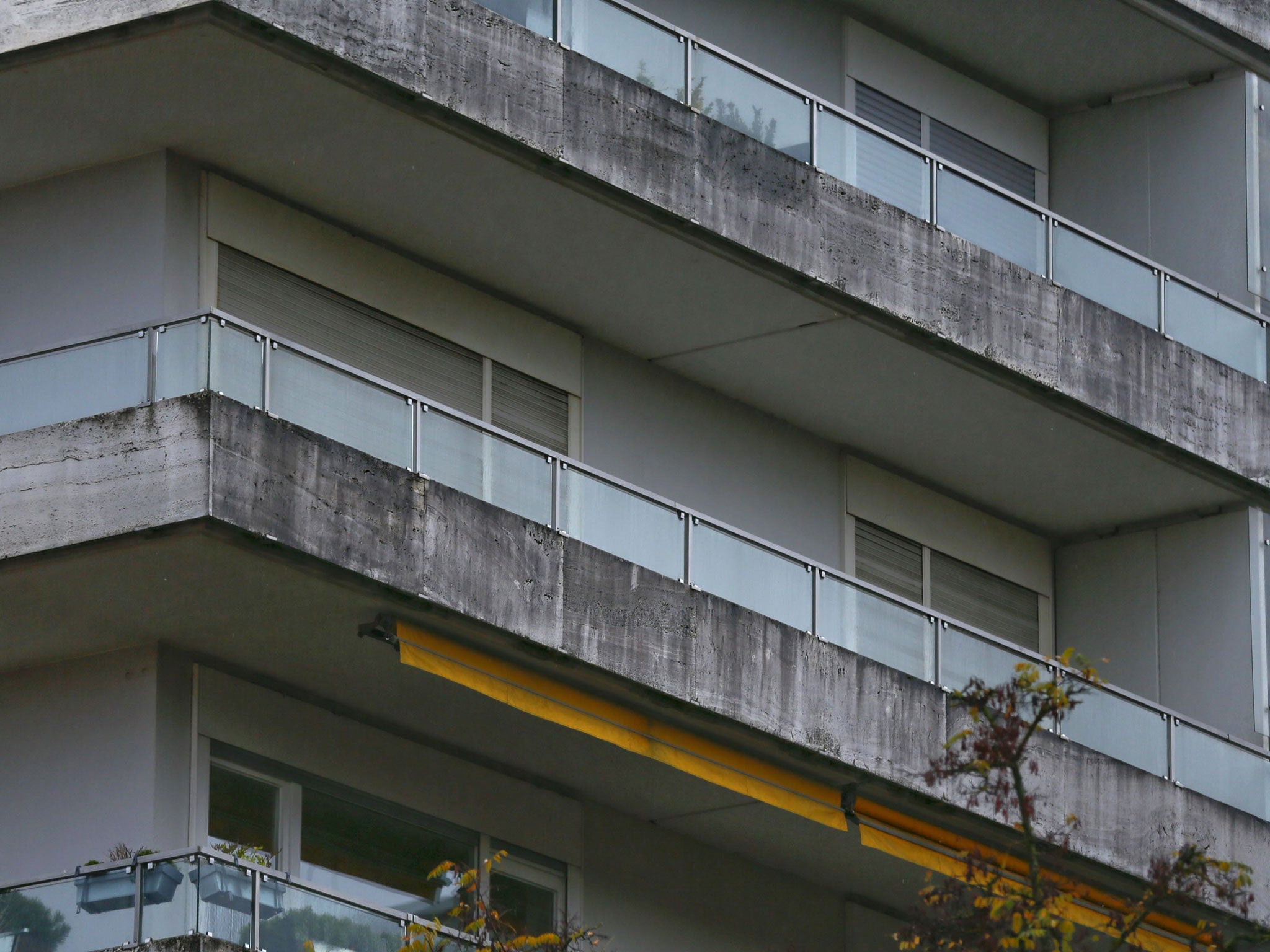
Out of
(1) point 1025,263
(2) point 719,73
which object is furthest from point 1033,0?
(2) point 719,73

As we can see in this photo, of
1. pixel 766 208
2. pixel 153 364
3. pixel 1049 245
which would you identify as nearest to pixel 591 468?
pixel 766 208

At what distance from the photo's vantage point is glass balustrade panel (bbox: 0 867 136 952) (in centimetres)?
1585

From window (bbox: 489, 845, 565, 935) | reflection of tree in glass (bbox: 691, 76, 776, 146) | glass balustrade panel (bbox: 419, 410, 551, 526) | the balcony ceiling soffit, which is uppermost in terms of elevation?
reflection of tree in glass (bbox: 691, 76, 776, 146)

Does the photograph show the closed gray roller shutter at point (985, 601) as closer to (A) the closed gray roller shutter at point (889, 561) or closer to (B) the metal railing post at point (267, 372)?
(A) the closed gray roller shutter at point (889, 561)

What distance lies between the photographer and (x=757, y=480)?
2228 cm

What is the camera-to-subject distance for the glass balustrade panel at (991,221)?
22.2 m

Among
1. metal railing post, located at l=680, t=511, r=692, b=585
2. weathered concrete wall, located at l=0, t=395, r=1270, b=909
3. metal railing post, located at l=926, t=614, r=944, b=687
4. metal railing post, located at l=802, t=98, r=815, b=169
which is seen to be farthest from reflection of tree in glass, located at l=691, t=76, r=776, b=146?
metal railing post, located at l=926, t=614, r=944, b=687

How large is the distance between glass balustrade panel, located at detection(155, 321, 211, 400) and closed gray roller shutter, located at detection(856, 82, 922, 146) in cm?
→ 877

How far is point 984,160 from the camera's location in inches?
1000

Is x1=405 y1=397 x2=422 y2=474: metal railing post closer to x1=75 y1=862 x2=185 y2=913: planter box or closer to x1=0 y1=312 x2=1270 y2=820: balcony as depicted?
x1=0 y1=312 x2=1270 y2=820: balcony

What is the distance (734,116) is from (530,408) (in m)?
2.45

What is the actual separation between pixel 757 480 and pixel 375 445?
5316mm

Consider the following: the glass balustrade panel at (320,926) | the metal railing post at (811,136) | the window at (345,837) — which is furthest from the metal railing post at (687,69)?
the glass balustrade panel at (320,926)

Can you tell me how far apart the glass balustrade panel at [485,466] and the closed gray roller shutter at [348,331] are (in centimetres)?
147
